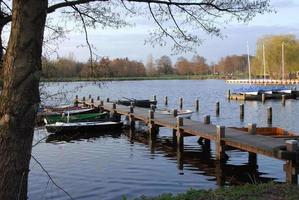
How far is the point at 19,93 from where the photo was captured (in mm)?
5078

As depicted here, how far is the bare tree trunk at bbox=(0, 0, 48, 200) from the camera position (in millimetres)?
5020

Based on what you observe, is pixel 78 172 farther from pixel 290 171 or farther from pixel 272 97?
pixel 272 97

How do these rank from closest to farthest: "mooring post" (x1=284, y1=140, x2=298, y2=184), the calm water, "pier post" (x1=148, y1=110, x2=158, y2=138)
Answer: "mooring post" (x1=284, y1=140, x2=298, y2=184), the calm water, "pier post" (x1=148, y1=110, x2=158, y2=138)

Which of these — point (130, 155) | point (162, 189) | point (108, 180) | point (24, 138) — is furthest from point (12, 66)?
point (130, 155)

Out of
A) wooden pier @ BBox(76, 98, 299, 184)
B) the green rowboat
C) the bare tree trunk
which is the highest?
the bare tree trunk

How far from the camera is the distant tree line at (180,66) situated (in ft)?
32.1

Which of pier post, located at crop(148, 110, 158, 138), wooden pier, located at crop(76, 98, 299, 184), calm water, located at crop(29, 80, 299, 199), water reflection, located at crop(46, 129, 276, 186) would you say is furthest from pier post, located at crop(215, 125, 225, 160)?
pier post, located at crop(148, 110, 158, 138)

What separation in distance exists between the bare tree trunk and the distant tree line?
3.74 meters

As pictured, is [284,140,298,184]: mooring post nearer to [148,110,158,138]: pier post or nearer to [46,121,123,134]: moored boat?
[148,110,158,138]: pier post

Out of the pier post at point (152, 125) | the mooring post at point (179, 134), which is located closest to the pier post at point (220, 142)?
the mooring post at point (179, 134)

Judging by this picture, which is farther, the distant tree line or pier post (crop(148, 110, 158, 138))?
pier post (crop(148, 110, 158, 138))

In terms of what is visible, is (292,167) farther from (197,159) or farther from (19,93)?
(19,93)

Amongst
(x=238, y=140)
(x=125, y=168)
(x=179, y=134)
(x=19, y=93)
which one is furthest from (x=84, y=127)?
(x=19, y=93)

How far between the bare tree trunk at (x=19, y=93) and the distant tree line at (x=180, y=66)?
12.3ft
